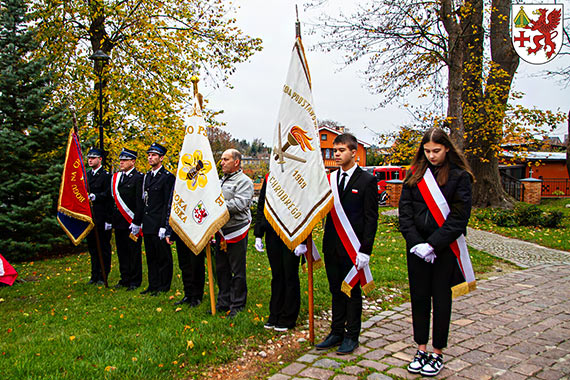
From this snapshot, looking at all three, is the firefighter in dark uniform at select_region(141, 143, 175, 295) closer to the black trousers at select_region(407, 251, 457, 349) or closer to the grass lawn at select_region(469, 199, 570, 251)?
the black trousers at select_region(407, 251, 457, 349)

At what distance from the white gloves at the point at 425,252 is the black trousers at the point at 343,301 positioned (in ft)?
2.46

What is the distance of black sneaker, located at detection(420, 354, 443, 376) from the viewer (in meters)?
3.61

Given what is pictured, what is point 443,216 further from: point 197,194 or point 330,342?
point 197,194

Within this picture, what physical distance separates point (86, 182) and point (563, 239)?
39.0 ft

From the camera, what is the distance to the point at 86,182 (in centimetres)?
706

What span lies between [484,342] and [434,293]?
119 centimetres

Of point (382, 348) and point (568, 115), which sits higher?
point (568, 115)

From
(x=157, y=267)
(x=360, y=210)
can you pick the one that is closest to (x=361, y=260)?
(x=360, y=210)

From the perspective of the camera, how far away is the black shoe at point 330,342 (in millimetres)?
4273

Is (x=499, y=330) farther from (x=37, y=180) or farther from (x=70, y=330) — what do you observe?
(x=37, y=180)

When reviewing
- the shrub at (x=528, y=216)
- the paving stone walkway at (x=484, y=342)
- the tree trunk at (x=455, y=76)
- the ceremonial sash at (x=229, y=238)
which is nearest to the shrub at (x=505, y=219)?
the shrub at (x=528, y=216)

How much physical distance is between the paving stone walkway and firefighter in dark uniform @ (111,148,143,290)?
151 inches

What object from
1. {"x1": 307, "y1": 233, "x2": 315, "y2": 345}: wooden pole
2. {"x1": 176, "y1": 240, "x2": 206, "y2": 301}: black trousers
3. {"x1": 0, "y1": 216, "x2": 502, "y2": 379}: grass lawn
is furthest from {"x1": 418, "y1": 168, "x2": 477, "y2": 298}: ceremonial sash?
{"x1": 176, "y1": 240, "x2": 206, "y2": 301}: black trousers

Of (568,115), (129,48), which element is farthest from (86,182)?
(568,115)
